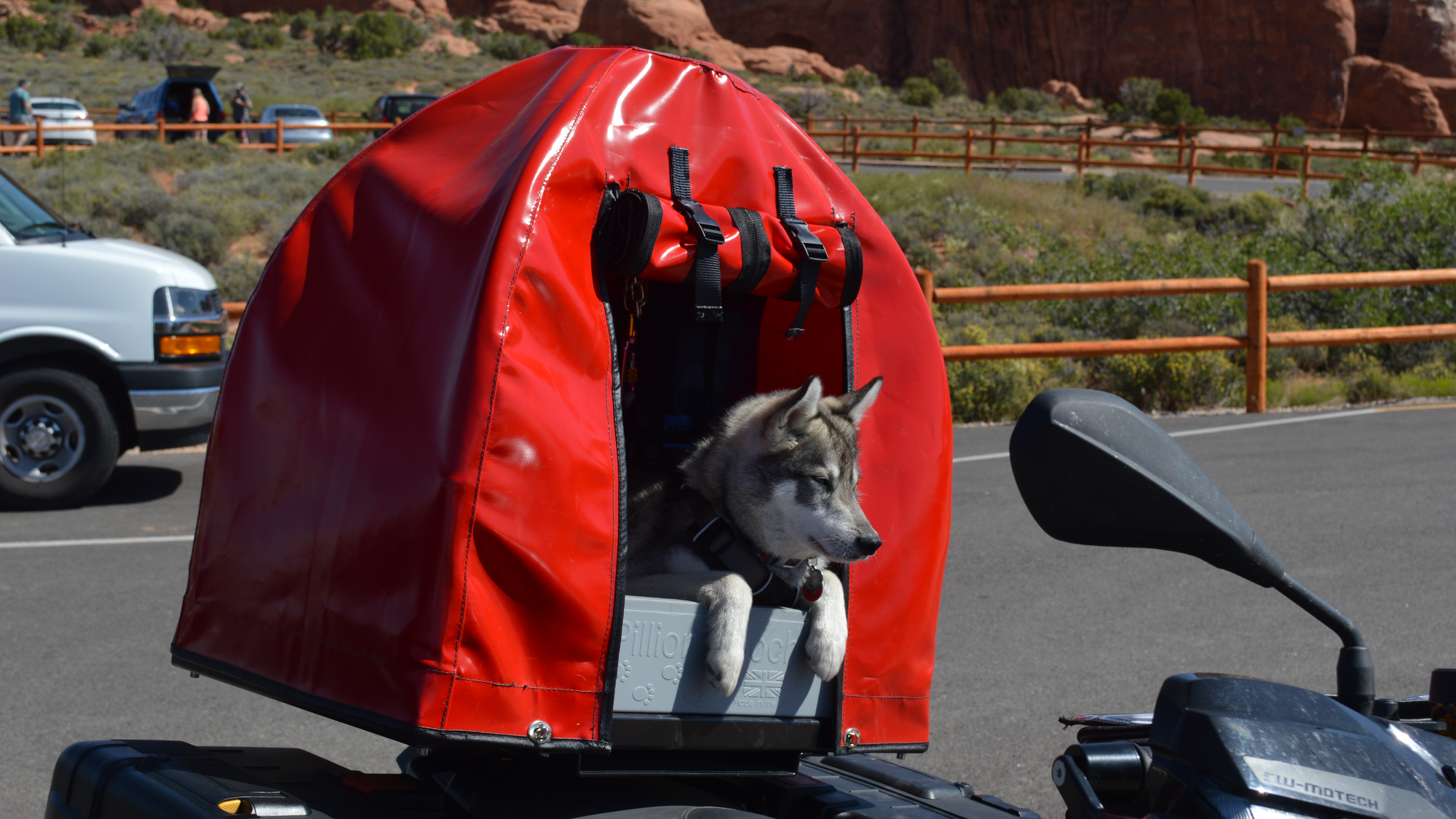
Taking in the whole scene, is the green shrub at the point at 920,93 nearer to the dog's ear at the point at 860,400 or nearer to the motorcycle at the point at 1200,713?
the dog's ear at the point at 860,400

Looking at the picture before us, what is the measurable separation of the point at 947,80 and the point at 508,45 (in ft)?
77.8

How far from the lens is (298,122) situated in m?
35.4

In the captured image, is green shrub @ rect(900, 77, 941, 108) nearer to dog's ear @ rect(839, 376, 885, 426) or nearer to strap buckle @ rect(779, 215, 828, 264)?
dog's ear @ rect(839, 376, 885, 426)

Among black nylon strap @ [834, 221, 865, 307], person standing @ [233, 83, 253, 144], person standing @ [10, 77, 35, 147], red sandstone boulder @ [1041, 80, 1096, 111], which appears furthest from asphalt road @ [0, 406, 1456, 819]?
red sandstone boulder @ [1041, 80, 1096, 111]

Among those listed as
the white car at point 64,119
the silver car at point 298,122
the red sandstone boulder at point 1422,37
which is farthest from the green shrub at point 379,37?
the red sandstone boulder at point 1422,37

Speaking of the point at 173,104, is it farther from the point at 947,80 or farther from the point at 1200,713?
the point at 947,80

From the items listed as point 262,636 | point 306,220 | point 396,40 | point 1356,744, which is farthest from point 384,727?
point 396,40

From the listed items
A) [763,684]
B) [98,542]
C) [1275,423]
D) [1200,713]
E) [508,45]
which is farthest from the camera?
[508,45]

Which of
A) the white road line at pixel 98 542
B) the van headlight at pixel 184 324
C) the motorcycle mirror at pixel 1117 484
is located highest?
the motorcycle mirror at pixel 1117 484

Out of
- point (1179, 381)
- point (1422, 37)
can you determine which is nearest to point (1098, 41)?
point (1422, 37)

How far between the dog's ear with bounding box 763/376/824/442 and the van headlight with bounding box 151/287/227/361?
609 centimetres

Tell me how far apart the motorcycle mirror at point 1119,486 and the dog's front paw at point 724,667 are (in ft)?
3.02

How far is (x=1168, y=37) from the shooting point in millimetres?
62625

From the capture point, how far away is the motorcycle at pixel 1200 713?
1.72 m
